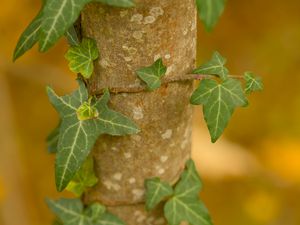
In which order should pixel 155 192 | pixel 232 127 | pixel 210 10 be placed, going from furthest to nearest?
pixel 232 127, pixel 155 192, pixel 210 10

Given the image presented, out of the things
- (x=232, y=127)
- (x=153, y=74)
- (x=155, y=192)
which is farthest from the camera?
(x=232, y=127)

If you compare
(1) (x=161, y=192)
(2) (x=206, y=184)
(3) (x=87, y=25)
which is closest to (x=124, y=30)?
(3) (x=87, y=25)

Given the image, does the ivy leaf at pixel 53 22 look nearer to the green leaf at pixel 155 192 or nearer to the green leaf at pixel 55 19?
the green leaf at pixel 55 19

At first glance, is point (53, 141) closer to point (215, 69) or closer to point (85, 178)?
point (85, 178)

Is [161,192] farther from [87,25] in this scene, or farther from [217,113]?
[87,25]

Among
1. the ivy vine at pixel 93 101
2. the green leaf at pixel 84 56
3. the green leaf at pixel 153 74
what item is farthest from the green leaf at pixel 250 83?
the green leaf at pixel 84 56

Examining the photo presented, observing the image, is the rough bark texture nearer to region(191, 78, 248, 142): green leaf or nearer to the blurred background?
A: region(191, 78, 248, 142): green leaf

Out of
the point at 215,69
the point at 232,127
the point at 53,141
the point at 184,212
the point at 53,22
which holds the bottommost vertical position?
the point at 232,127

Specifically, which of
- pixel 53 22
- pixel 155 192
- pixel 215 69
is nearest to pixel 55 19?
pixel 53 22

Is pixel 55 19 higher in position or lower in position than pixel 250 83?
higher
